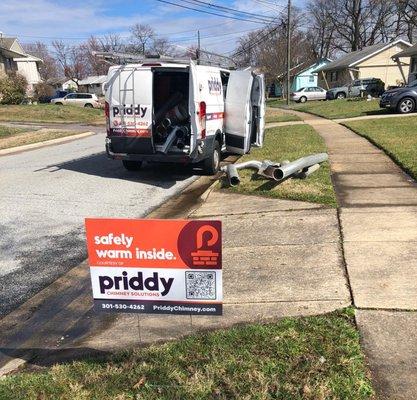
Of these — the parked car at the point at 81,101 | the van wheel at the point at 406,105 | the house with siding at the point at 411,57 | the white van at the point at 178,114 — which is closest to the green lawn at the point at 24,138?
the white van at the point at 178,114

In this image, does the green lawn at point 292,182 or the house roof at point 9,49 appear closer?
the green lawn at point 292,182

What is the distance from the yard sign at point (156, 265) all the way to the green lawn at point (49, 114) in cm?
2733

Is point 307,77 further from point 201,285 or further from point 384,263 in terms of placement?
point 201,285

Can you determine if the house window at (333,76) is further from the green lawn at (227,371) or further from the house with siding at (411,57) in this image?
the green lawn at (227,371)

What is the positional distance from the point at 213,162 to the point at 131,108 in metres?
2.07

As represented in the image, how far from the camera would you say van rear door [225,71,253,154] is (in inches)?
413

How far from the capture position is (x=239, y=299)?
411cm

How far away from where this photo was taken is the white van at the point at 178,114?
29.7ft

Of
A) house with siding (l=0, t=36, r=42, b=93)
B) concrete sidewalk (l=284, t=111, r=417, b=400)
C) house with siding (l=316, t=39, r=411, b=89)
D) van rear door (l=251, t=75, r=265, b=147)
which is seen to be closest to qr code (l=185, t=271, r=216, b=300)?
concrete sidewalk (l=284, t=111, r=417, b=400)

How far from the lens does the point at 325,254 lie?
4.93 meters

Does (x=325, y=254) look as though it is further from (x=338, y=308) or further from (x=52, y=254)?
(x=52, y=254)

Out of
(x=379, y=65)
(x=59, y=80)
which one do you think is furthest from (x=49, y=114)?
(x=59, y=80)

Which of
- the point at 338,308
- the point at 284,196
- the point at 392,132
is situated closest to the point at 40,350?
the point at 338,308

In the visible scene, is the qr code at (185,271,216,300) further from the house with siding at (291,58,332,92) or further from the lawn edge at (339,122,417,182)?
the house with siding at (291,58,332,92)
